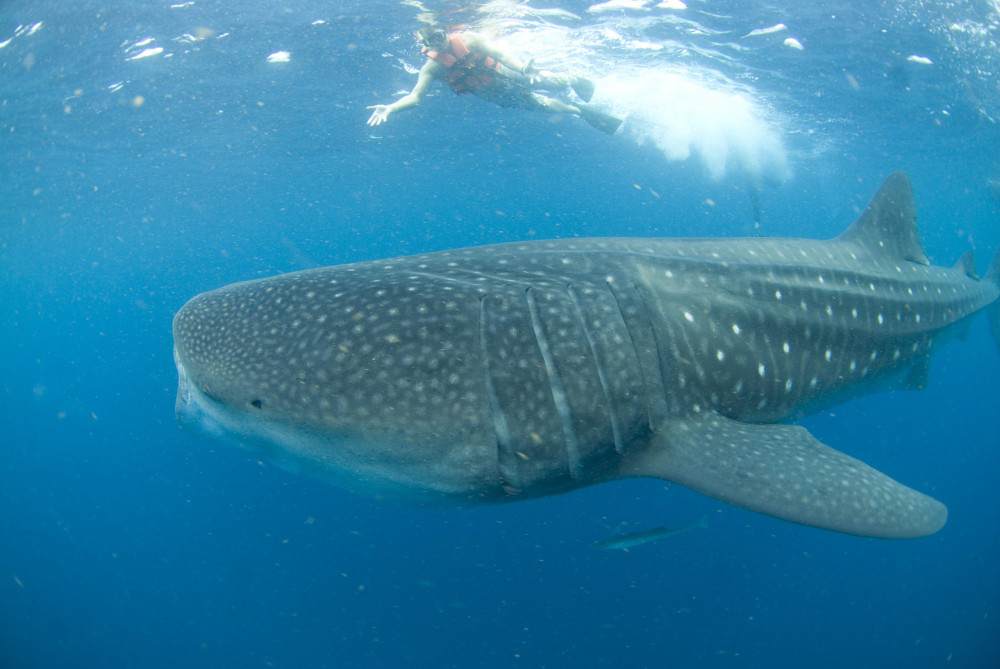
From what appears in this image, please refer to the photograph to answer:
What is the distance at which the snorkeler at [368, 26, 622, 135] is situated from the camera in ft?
38.9

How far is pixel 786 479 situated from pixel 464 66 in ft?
40.1

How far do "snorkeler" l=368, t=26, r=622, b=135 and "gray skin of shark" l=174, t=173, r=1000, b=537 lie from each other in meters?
9.40

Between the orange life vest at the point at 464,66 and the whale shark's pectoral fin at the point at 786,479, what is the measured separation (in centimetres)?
1151

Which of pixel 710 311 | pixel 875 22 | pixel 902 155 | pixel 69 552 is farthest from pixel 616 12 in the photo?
pixel 902 155

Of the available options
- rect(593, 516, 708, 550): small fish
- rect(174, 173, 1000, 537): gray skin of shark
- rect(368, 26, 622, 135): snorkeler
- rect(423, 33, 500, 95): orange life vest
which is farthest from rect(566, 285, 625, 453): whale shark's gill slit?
rect(423, 33, 500, 95): orange life vest

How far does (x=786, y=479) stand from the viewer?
2.54m

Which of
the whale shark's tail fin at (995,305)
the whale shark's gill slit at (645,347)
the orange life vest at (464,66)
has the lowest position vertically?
the whale shark's tail fin at (995,305)

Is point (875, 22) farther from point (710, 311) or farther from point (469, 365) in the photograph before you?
point (469, 365)

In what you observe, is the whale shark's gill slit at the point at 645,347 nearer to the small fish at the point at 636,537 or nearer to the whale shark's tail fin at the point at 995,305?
the small fish at the point at 636,537

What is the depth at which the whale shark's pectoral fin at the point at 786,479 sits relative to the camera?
242cm

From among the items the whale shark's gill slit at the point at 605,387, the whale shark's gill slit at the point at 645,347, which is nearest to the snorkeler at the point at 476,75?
the whale shark's gill slit at the point at 645,347

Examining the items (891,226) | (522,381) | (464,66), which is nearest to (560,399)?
(522,381)

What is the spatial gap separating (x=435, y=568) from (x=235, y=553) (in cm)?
536

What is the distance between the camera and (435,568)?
28.8ft
